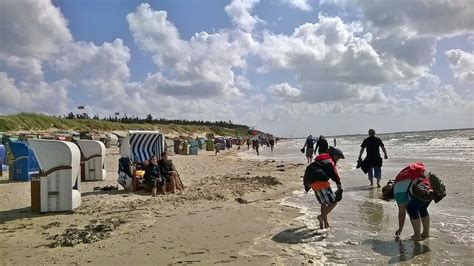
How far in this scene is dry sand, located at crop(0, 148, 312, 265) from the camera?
5418mm

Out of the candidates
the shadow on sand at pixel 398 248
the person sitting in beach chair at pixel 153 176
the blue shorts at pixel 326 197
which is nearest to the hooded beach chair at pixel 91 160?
the person sitting in beach chair at pixel 153 176

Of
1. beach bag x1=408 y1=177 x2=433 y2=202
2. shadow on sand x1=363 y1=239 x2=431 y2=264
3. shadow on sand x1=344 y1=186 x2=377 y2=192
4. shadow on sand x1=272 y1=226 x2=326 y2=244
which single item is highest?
beach bag x1=408 y1=177 x2=433 y2=202

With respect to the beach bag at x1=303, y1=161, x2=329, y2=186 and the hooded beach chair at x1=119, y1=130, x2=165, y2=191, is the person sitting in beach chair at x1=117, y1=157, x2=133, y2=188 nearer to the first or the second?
the hooded beach chair at x1=119, y1=130, x2=165, y2=191

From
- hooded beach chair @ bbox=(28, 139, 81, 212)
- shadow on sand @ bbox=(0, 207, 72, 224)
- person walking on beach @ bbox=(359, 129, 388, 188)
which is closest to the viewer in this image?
Result: shadow on sand @ bbox=(0, 207, 72, 224)

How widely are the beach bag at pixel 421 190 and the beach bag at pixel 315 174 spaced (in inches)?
47.8

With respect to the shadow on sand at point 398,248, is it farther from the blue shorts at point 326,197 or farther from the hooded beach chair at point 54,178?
the hooded beach chair at point 54,178

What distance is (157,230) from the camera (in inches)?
266

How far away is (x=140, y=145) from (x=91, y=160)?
1776mm

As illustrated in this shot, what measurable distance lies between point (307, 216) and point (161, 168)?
4.66 m

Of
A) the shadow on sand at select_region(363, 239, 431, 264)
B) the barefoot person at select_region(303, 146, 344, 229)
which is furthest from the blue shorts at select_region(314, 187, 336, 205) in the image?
the shadow on sand at select_region(363, 239, 431, 264)

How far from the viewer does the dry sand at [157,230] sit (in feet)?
17.8

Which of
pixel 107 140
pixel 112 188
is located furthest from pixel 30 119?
pixel 112 188

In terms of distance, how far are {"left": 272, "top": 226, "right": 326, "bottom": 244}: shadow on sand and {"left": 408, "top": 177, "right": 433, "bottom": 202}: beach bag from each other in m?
1.40

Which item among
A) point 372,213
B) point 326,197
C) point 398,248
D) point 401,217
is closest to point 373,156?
point 372,213
